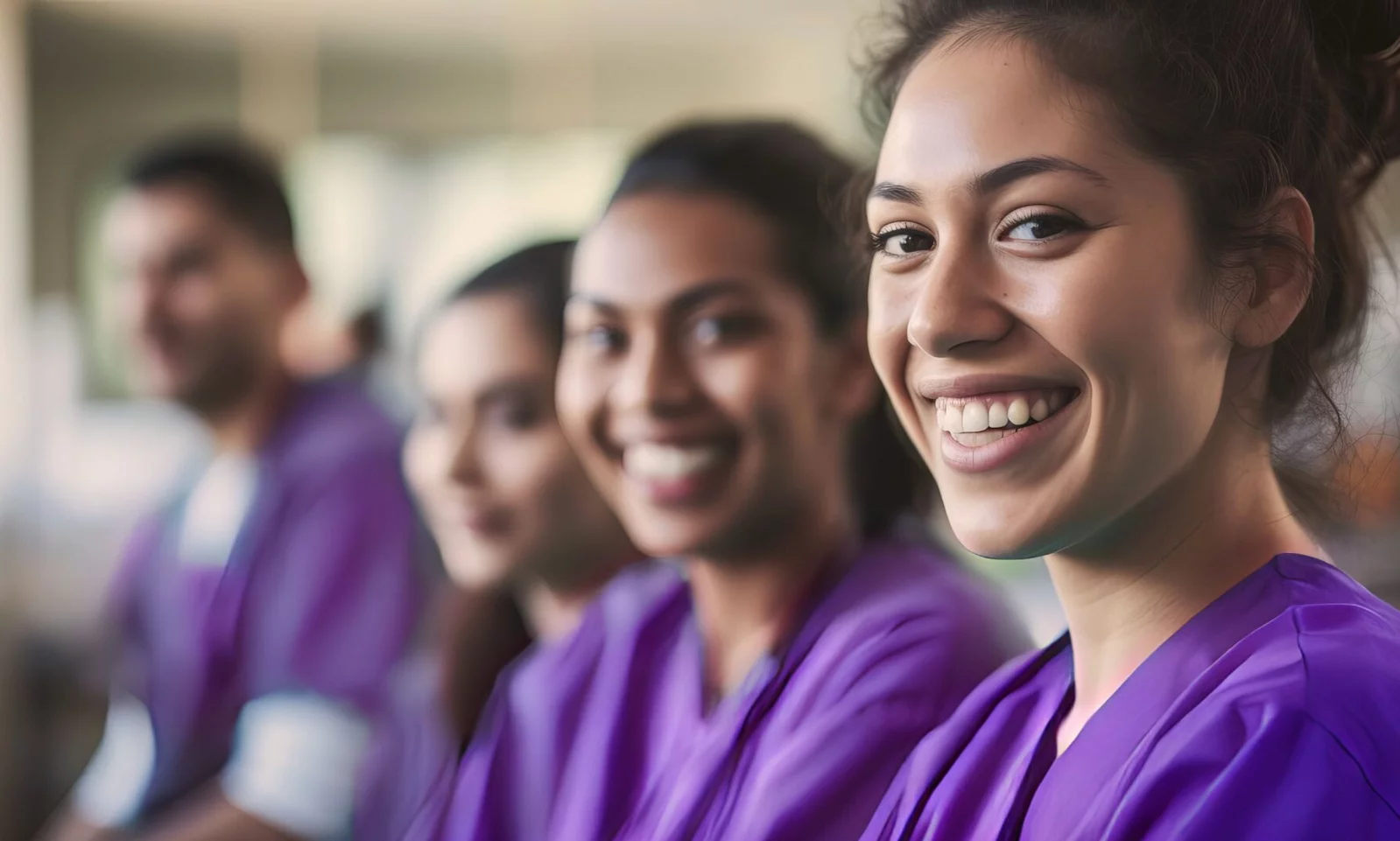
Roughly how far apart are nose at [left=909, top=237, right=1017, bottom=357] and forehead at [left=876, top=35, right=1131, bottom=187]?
1.2 inches

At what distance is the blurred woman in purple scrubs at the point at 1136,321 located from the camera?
17.7 inches

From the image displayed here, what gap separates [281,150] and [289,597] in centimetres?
129

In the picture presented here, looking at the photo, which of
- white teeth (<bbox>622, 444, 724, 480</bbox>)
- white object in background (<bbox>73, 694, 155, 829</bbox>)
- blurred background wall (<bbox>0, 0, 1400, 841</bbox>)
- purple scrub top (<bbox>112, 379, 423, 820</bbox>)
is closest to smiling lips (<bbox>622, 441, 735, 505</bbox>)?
white teeth (<bbox>622, 444, 724, 480</bbox>)

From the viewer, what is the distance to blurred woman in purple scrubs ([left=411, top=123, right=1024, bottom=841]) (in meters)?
0.62

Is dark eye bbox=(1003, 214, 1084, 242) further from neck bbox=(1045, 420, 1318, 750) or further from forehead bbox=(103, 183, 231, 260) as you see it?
forehead bbox=(103, 183, 231, 260)

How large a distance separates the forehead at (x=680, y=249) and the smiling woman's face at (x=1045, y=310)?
0.60ft

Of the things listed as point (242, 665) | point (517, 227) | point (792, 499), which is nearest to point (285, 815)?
point (242, 665)

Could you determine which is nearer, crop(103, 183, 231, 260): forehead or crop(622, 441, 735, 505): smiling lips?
crop(622, 441, 735, 505): smiling lips

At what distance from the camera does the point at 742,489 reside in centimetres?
67

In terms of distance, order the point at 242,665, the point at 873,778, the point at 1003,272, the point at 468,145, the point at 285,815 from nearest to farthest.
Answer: the point at 1003,272, the point at 873,778, the point at 285,815, the point at 242,665, the point at 468,145

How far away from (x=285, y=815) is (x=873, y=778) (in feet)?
2.01

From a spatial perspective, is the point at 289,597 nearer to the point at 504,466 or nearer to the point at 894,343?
the point at 504,466

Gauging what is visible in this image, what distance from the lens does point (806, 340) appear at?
678mm

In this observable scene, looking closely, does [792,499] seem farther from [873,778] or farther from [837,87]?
[837,87]
